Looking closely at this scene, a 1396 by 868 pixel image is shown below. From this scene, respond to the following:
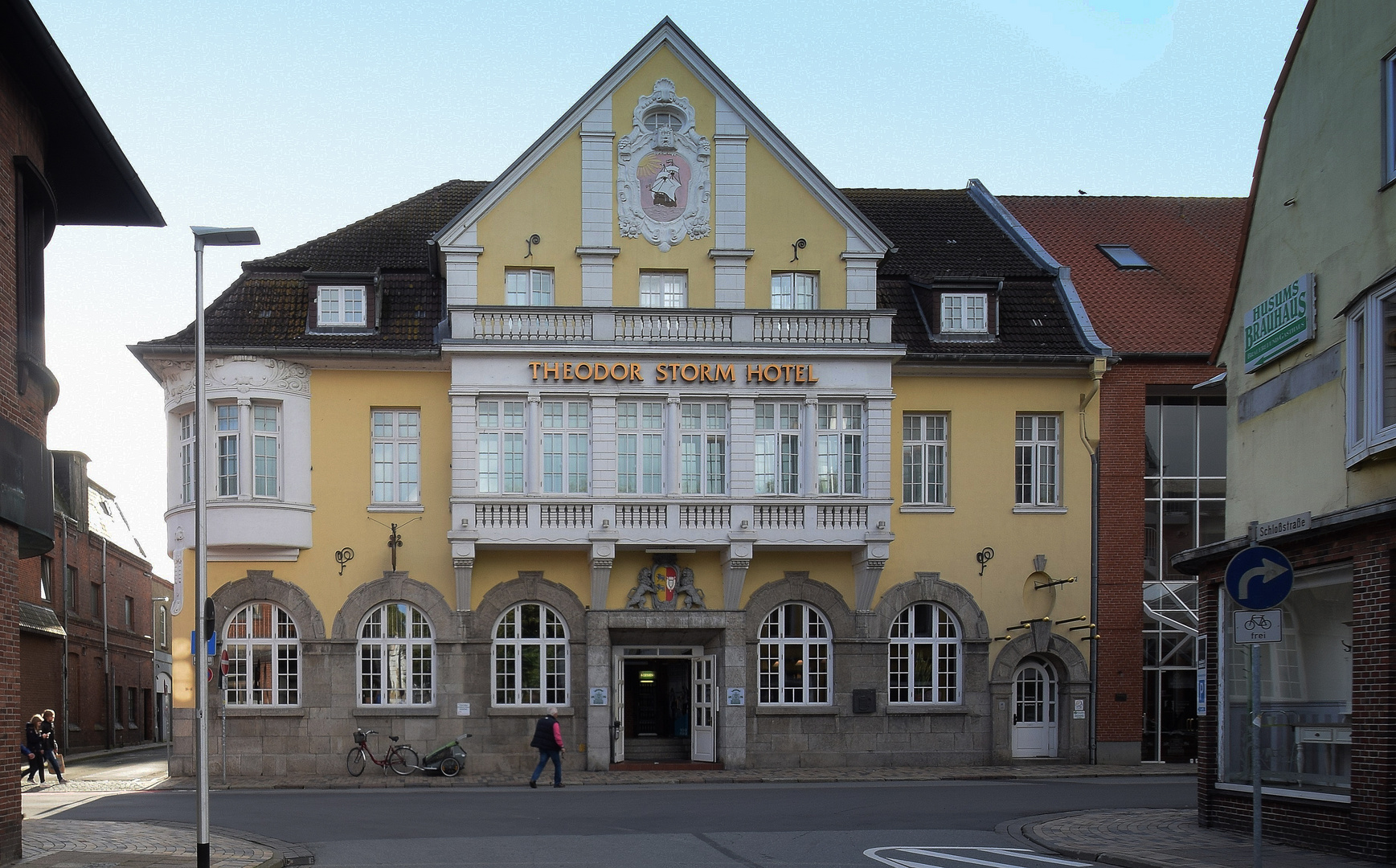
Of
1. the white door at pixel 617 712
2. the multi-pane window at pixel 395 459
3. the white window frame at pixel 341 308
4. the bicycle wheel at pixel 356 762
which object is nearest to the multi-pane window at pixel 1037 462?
the white door at pixel 617 712

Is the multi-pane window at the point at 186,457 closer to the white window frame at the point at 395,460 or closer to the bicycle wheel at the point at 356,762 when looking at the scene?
the white window frame at the point at 395,460

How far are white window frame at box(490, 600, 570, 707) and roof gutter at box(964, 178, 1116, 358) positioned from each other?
43.3 ft

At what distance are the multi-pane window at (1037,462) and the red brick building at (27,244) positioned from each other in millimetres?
19790

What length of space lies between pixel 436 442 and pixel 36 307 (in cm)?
1387

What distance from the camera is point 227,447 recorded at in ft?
93.4

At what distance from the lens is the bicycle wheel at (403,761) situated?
2794 centimetres

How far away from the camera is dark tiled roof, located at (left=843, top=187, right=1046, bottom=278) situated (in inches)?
1270

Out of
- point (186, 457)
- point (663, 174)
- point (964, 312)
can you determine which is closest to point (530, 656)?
point (186, 457)

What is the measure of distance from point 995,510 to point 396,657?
43.6 ft

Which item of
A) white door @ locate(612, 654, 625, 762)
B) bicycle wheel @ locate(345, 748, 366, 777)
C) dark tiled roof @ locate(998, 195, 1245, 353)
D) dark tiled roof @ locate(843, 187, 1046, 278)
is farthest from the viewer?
dark tiled roof @ locate(843, 187, 1046, 278)

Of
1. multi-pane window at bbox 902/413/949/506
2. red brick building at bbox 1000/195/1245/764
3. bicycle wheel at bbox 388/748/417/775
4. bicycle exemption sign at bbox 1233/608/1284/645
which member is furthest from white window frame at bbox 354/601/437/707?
bicycle exemption sign at bbox 1233/608/1284/645

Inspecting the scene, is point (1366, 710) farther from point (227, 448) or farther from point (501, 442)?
point (227, 448)

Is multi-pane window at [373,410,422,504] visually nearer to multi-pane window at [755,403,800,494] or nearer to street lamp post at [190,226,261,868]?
multi-pane window at [755,403,800,494]

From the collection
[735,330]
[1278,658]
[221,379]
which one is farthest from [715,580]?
[1278,658]
